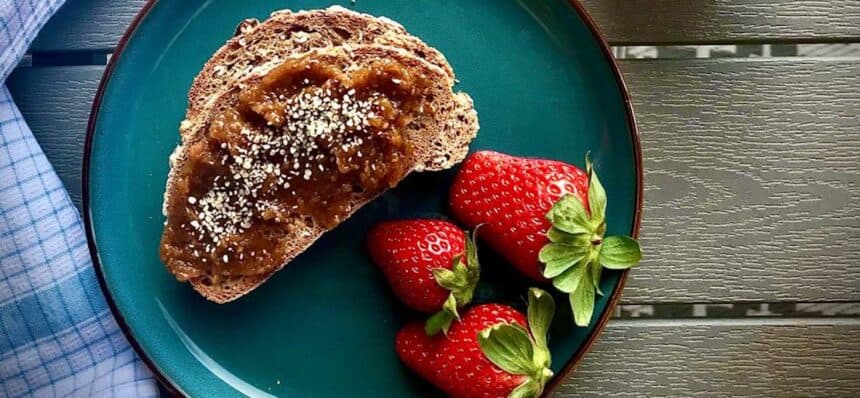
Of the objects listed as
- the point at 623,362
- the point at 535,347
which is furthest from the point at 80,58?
the point at 623,362

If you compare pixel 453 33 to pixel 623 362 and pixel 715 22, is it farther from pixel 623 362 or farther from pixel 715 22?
pixel 623 362

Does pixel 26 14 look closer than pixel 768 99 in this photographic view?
Yes

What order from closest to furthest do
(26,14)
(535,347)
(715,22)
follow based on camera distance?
(535,347)
(26,14)
(715,22)

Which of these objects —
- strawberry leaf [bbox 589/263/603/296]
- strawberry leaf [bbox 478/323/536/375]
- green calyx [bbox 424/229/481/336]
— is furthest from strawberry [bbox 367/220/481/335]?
strawberry leaf [bbox 589/263/603/296]

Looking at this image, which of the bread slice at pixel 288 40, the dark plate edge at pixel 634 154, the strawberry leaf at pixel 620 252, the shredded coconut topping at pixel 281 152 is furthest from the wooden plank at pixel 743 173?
the shredded coconut topping at pixel 281 152

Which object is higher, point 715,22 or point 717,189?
point 715,22

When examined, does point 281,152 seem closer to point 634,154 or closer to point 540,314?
point 540,314
